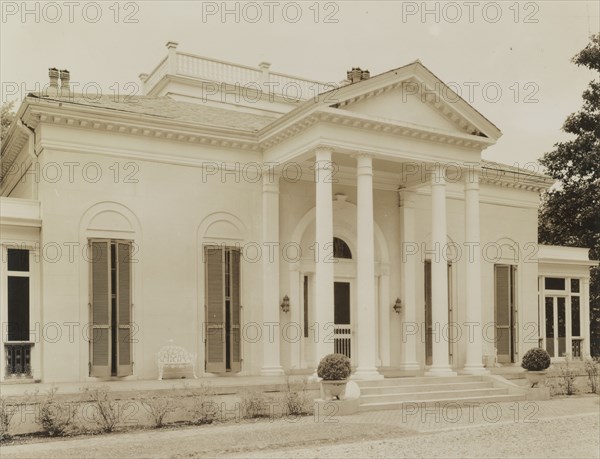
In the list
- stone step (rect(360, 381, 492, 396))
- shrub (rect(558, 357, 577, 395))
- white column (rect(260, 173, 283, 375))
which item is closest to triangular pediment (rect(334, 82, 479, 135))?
white column (rect(260, 173, 283, 375))

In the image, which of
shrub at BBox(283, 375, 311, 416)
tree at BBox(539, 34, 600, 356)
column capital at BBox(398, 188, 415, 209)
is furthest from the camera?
tree at BBox(539, 34, 600, 356)

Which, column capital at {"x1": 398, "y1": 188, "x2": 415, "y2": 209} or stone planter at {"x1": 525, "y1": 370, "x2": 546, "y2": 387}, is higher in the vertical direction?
column capital at {"x1": 398, "y1": 188, "x2": 415, "y2": 209}

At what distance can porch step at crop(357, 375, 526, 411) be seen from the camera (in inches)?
612

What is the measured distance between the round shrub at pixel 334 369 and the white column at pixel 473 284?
17.7 ft

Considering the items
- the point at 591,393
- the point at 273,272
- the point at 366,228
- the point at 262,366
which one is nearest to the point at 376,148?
the point at 366,228

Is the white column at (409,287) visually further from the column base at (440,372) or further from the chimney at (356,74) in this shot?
the chimney at (356,74)

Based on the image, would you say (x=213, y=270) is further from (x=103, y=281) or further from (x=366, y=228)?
(x=366, y=228)

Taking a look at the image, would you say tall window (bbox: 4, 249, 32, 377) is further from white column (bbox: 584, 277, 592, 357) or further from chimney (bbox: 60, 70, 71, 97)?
white column (bbox: 584, 277, 592, 357)

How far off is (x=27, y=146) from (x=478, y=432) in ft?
43.6

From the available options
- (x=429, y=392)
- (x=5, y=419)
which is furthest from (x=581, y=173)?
(x=5, y=419)

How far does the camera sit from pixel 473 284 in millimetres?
19172

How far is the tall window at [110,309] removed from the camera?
16.6 metres

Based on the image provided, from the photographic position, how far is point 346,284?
2081cm

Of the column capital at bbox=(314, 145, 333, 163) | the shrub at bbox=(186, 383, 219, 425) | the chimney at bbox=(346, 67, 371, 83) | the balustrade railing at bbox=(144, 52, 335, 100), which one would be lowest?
the shrub at bbox=(186, 383, 219, 425)
